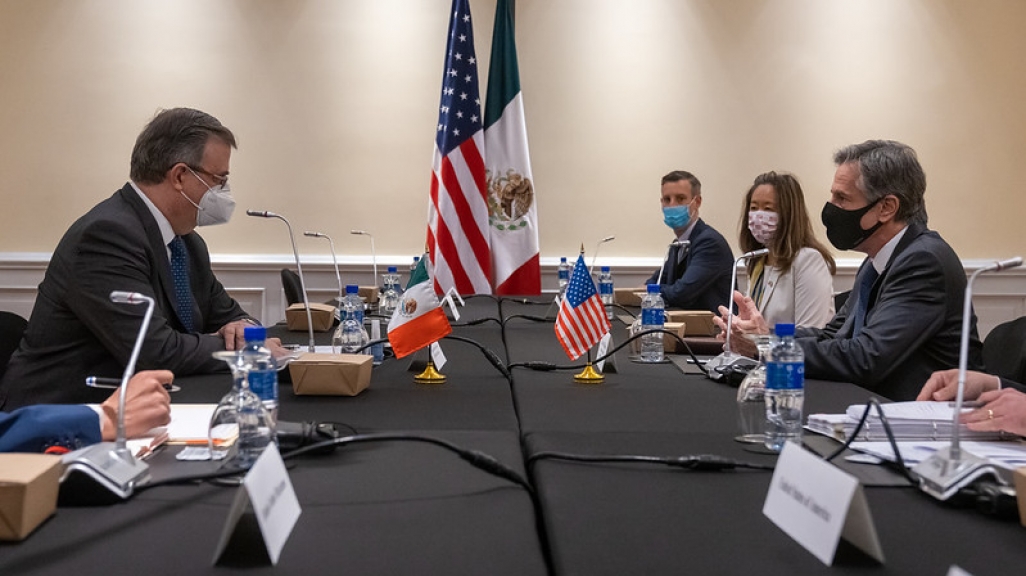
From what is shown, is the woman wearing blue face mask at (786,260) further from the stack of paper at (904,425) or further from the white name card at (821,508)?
the white name card at (821,508)

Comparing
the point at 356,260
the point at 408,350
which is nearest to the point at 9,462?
the point at 408,350

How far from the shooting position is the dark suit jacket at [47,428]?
139 cm

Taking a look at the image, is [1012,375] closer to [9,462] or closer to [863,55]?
[9,462]

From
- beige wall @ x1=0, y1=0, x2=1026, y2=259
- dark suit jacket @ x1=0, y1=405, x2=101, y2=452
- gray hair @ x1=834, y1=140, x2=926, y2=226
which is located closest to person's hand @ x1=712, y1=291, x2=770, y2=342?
gray hair @ x1=834, y1=140, x2=926, y2=226

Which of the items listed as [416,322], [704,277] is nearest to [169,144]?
[416,322]

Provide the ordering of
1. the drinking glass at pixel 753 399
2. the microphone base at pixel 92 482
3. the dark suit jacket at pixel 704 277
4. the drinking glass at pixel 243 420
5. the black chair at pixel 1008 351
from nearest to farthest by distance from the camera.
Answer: the microphone base at pixel 92 482, the drinking glass at pixel 243 420, the drinking glass at pixel 753 399, the black chair at pixel 1008 351, the dark suit jacket at pixel 704 277

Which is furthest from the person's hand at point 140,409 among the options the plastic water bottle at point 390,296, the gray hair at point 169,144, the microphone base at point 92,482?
the plastic water bottle at point 390,296

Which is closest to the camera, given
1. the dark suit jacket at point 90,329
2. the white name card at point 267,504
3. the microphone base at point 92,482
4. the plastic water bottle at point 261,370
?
the white name card at point 267,504

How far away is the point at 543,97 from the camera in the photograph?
5551 mm

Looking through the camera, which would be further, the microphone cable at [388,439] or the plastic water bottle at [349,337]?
the plastic water bottle at [349,337]

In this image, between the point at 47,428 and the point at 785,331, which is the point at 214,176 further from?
the point at 785,331

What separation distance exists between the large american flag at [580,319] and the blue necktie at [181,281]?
1.05 meters

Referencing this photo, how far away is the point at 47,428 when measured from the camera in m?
1.41

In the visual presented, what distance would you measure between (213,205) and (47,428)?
1.33 metres
